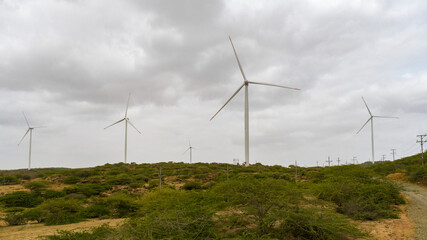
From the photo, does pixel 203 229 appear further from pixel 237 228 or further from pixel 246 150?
pixel 246 150

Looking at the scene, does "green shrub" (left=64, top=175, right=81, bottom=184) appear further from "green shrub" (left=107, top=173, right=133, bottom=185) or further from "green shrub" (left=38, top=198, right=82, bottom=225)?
"green shrub" (left=38, top=198, right=82, bottom=225)

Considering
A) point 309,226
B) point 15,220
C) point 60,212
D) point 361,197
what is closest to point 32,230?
point 60,212

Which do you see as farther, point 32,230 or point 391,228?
point 32,230

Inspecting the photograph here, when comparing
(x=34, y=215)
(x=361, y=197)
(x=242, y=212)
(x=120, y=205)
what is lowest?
(x=34, y=215)

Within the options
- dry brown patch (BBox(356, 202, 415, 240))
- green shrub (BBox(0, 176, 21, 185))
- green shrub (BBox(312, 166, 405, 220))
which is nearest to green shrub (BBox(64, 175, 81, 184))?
green shrub (BBox(0, 176, 21, 185))

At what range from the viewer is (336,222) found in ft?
44.7

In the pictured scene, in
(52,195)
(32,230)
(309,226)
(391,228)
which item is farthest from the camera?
(52,195)

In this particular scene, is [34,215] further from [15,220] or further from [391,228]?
[391,228]

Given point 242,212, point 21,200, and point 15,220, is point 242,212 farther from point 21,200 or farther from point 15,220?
point 21,200

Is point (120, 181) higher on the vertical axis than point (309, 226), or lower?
lower

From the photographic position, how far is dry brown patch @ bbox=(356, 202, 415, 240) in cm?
1576

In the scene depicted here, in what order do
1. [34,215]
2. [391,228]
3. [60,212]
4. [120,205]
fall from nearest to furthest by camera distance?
[391,228] → [34,215] → [60,212] → [120,205]

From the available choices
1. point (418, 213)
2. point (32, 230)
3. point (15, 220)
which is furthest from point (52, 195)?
point (418, 213)

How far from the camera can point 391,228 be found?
17594 mm
